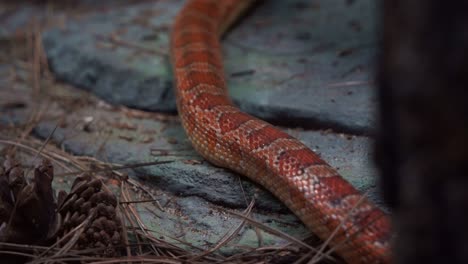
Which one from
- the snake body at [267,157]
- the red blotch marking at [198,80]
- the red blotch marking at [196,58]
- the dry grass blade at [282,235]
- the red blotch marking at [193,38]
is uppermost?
the red blotch marking at [193,38]

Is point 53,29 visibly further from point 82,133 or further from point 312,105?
point 312,105

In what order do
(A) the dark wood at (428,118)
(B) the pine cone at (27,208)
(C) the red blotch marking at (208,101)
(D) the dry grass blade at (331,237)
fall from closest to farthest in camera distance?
(A) the dark wood at (428,118)
(D) the dry grass blade at (331,237)
(B) the pine cone at (27,208)
(C) the red blotch marking at (208,101)

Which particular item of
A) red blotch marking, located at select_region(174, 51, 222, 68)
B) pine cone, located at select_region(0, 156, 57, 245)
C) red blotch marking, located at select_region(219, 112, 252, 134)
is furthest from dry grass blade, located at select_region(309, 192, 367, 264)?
red blotch marking, located at select_region(174, 51, 222, 68)

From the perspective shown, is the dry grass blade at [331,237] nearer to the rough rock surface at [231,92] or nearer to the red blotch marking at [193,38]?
the rough rock surface at [231,92]

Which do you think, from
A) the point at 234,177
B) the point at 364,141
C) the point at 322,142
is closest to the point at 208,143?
the point at 234,177

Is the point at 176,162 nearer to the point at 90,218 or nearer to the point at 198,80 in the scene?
the point at 198,80

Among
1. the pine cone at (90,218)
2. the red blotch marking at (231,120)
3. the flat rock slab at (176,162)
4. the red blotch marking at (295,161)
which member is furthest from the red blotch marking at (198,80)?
the pine cone at (90,218)

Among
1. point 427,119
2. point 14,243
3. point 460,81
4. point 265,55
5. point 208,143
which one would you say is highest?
point 460,81

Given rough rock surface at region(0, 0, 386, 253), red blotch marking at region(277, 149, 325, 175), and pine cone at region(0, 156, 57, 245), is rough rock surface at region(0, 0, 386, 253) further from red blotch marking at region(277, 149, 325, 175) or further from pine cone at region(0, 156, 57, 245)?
pine cone at region(0, 156, 57, 245)
